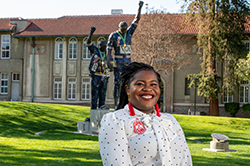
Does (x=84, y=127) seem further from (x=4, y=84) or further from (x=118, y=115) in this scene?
(x=4, y=84)

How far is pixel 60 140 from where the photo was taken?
37.1ft

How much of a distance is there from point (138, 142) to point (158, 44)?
27775mm

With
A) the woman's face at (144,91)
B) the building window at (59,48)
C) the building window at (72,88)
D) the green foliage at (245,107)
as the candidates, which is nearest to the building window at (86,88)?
the building window at (72,88)

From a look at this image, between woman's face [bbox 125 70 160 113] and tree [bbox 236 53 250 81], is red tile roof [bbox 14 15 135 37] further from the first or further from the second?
woman's face [bbox 125 70 160 113]

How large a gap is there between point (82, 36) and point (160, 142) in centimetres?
3409

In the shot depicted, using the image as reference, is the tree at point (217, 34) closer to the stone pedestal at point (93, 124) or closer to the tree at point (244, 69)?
the tree at point (244, 69)

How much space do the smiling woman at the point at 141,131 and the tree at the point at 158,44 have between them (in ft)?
87.1

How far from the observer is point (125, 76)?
10.6 ft

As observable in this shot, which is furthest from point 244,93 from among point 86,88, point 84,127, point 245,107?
point 84,127

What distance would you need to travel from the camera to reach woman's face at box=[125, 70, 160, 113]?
3039 mm

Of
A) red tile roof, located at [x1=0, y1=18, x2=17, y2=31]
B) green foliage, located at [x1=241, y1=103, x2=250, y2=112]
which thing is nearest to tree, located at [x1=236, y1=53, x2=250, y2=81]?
green foliage, located at [x1=241, y1=103, x2=250, y2=112]

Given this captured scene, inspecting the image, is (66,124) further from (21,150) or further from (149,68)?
(149,68)

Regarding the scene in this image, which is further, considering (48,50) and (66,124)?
(48,50)

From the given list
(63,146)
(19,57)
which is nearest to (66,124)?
(63,146)
